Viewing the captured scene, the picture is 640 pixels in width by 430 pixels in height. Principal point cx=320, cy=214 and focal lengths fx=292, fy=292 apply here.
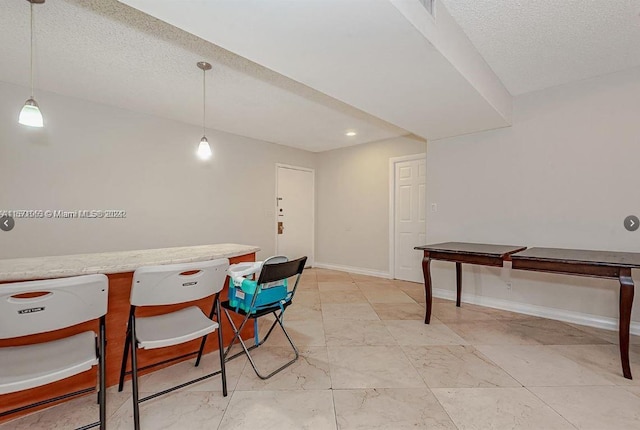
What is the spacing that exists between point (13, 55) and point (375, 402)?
3820 mm

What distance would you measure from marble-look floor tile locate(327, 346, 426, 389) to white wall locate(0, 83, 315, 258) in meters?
2.79

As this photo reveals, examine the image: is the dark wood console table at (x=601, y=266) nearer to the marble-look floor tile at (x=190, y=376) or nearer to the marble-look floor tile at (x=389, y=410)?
the marble-look floor tile at (x=389, y=410)

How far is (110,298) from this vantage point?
1.87 m

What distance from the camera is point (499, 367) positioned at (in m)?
2.16

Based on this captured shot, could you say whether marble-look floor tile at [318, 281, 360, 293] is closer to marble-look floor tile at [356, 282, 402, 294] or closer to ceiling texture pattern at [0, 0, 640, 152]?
marble-look floor tile at [356, 282, 402, 294]

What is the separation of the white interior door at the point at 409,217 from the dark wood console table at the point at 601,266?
2.06 metres

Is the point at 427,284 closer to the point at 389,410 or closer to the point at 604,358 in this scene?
the point at 604,358

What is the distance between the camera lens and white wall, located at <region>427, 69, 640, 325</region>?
2.74 meters

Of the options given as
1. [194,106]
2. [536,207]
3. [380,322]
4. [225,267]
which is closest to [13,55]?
[194,106]

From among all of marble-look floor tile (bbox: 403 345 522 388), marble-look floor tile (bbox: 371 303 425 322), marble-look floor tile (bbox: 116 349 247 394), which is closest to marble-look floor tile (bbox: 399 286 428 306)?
marble-look floor tile (bbox: 371 303 425 322)

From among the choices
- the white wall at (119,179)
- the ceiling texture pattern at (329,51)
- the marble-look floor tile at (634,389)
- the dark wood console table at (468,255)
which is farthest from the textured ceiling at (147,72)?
the marble-look floor tile at (634,389)

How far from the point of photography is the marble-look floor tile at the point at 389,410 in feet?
5.20

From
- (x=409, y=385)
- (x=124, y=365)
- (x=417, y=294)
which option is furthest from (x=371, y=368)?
(x=417, y=294)

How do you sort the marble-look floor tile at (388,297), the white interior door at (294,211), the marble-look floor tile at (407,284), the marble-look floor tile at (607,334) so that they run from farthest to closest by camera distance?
the white interior door at (294,211), the marble-look floor tile at (407,284), the marble-look floor tile at (388,297), the marble-look floor tile at (607,334)
